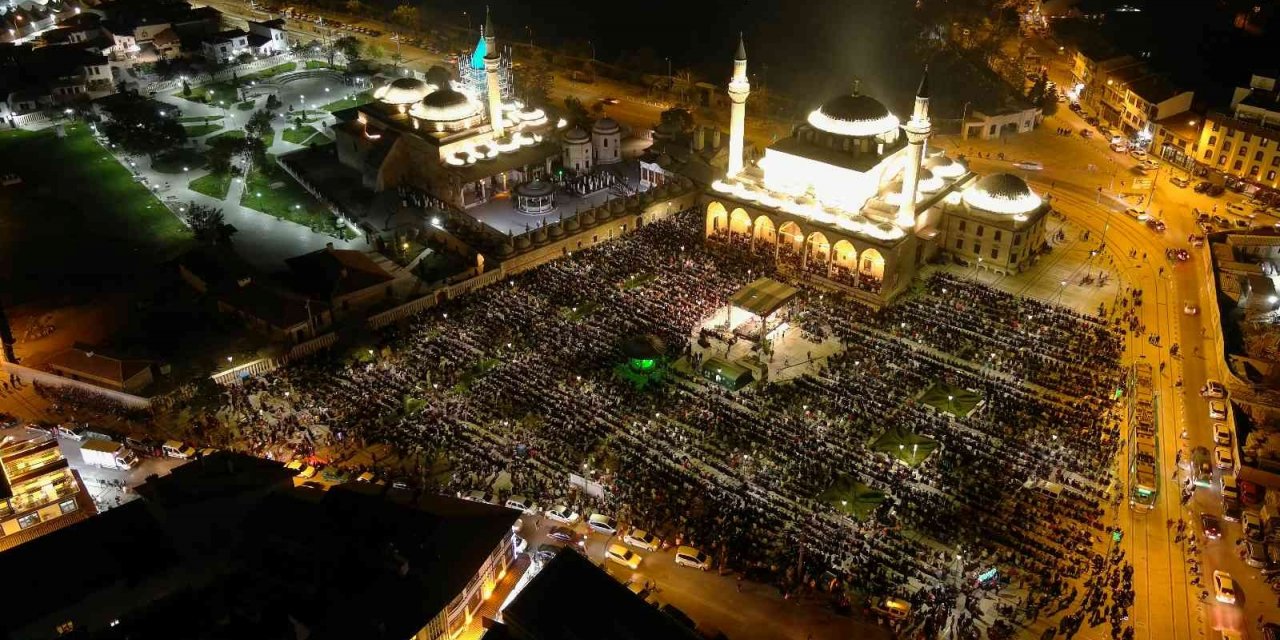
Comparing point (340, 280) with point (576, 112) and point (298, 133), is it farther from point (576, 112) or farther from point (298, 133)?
point (576, 112)

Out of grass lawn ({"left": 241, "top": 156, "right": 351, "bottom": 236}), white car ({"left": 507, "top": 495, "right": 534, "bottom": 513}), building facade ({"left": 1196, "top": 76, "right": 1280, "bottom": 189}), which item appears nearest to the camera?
white car ({"left": 507, "top": 495, "right": 534, "bottom": 513})

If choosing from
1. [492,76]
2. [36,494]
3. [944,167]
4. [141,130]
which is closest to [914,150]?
[944,167]

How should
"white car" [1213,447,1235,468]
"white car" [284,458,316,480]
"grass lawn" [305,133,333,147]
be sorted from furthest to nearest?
"grass lawn" [305,133,333,147] → "white car" [1213,447,1235,468] → "white car" [284,458,316,480]

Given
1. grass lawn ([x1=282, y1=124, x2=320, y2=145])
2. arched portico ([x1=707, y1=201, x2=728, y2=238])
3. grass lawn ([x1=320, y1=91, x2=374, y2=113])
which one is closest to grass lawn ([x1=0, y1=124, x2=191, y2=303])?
grass lawn ([x1=282, y1=124, x2=320, y2=145])

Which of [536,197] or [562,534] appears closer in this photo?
[562,534]

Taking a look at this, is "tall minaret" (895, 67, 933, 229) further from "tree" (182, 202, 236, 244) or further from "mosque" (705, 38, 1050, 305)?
"tree" (182, 202, 236, 244)

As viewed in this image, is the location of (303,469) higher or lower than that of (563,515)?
lower

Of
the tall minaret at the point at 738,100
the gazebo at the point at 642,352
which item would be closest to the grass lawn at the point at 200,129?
the tall minaret at the point at 738,100
